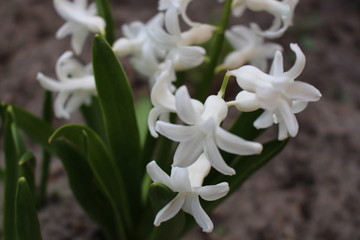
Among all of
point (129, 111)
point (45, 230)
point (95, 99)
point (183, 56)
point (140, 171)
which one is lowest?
point (45, 230)

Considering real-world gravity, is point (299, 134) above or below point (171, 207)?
below

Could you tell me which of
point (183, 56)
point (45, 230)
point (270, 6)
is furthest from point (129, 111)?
point (45, 230)

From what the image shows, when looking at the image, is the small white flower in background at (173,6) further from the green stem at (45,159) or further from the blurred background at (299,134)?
the blurred background at (299,134)

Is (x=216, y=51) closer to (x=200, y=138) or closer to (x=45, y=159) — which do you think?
(x=200, y=138)

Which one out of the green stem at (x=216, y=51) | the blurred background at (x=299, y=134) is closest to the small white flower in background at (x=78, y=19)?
the green stem at (x=216, y=51)

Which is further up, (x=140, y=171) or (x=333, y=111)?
(x=140, y=171)

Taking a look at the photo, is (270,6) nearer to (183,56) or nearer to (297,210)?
(183,56)

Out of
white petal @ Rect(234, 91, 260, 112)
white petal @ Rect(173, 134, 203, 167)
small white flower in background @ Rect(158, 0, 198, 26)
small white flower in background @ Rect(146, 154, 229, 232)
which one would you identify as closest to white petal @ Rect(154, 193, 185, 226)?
small white flower in background @ Rect(146, 154, 229, 232)

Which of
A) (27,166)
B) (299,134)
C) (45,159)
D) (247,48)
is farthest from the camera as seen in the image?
(299,134)

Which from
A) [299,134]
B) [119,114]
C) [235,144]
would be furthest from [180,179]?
[299,134]
